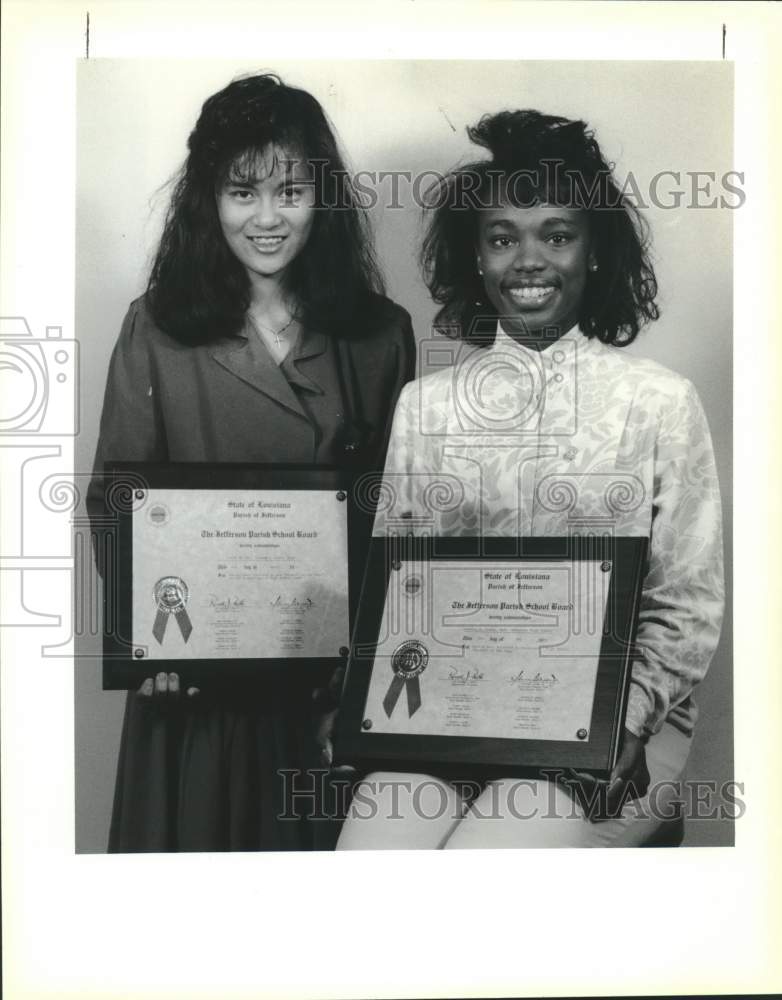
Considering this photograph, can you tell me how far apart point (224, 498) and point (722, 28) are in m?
1.12

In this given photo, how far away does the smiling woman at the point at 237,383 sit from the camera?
6.55 ft

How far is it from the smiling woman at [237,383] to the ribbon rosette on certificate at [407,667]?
127mm

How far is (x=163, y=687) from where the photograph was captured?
1976 millimetres

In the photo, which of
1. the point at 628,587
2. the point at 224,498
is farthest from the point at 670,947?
the point at 224,498

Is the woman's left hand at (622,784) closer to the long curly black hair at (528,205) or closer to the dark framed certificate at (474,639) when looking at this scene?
the dark framed certificate at (474,639)

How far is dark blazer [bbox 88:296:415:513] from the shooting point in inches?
78.7

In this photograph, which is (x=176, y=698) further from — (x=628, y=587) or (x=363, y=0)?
(x=363, y=0)

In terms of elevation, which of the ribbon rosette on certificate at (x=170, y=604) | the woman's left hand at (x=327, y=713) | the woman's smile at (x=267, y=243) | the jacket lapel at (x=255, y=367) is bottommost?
the woman's left hand at (x=327, y=713)

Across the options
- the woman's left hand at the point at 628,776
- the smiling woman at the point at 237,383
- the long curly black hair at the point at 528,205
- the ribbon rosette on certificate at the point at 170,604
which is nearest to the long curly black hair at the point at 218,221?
the smiling woman at the point at 237,383
